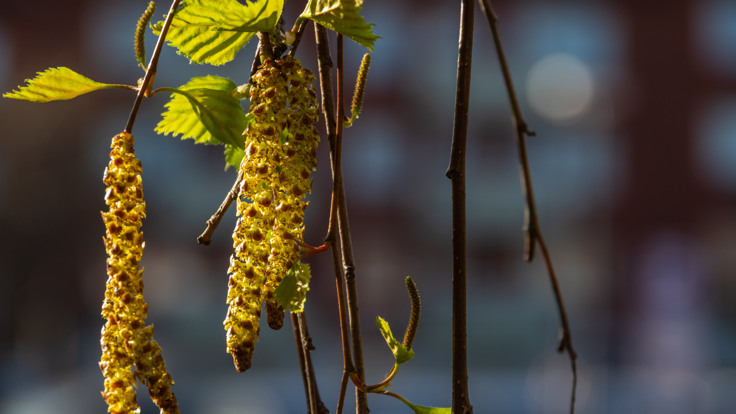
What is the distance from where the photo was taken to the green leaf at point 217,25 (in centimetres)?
23

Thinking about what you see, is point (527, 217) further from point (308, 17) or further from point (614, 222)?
point (614, 222)

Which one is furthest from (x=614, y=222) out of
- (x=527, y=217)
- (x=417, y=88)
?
(x=527, y=217)

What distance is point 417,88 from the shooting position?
747cm

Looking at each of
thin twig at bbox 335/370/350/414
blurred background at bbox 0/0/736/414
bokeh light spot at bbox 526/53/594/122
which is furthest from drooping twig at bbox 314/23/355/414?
bokeh light spot at bbox 526/53/594/122

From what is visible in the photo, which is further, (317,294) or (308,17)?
(317,294)

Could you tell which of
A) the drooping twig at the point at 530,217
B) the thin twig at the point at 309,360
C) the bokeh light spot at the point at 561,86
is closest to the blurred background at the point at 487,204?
the bokeh light spot at the point at 561,86

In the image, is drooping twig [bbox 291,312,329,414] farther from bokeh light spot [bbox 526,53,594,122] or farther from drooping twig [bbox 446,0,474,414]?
bokeh light spot [bbox 526,53,594,122]

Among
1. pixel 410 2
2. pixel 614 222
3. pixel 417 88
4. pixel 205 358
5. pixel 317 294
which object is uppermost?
pixel 410 2

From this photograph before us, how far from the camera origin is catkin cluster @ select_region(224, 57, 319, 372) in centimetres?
20

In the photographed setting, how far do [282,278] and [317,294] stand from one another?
25.6 ft

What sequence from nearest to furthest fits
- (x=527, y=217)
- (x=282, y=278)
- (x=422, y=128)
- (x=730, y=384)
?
(x=282, y=278) < (x=527, y=217) < (x=730, y=384) < (x=422, y=128)

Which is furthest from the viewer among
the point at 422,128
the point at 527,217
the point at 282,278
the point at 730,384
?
the point at 422,128

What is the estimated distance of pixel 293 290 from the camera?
0.21m

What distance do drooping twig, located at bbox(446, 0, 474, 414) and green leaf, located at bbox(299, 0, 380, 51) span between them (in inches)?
2.5
